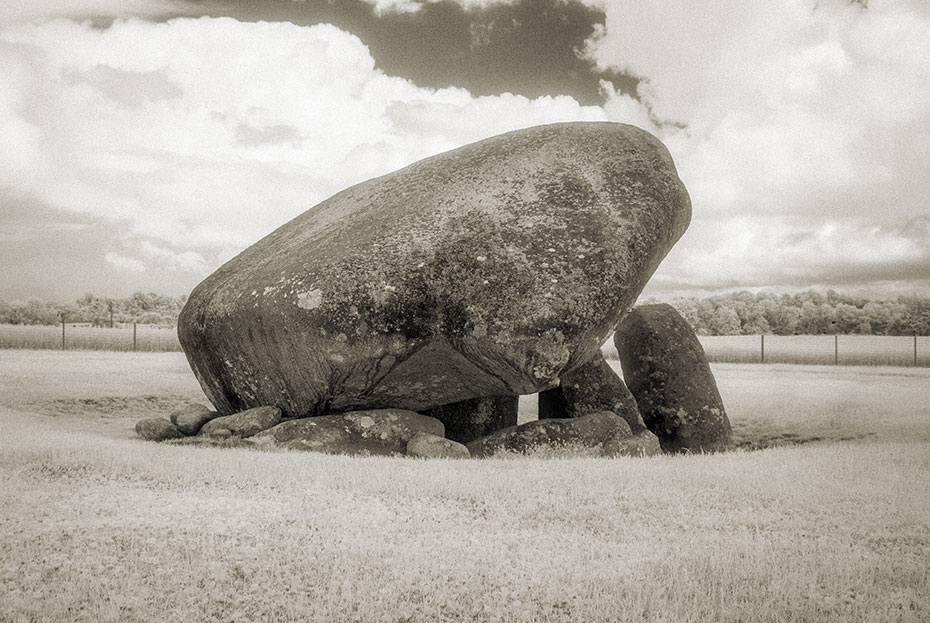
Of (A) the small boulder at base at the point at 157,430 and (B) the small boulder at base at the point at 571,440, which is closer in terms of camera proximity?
(B) the small boulder at base at the point at 571,440

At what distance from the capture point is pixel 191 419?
491 inches

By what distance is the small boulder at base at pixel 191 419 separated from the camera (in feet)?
40.7

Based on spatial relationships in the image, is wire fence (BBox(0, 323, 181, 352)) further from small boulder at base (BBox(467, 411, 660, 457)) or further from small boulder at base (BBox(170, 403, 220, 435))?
small boulder at base (BBox(467, 411, 660, 457))

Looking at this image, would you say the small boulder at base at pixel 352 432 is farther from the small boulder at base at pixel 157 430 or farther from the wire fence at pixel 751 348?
the wire fence at pixel 751 348

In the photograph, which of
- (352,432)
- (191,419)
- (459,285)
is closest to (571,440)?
(459,285)

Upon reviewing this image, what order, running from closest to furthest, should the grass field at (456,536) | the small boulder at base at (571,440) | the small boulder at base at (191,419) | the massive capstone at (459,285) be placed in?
the grass field at (456,536) < the massive capstone at (459,285) < the small boulder at base at (571,440) < the small boulder at base at (191,419)

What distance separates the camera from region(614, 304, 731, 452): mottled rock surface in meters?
13.5

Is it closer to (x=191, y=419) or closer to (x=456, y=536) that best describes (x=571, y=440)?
(x=456, y=536)

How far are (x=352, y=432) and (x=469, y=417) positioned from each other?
2.84 meters

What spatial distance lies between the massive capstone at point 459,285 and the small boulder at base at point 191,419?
1.46 ft

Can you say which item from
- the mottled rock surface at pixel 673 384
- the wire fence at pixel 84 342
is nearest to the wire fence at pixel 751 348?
the wire fence at pixel 84 342

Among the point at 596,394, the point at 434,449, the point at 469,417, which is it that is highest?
the point at 596,394

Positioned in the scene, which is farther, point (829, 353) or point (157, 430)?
point (829, 353)

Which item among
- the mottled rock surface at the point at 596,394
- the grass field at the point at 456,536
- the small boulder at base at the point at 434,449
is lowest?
the small boulder at base at the point at 434,449
